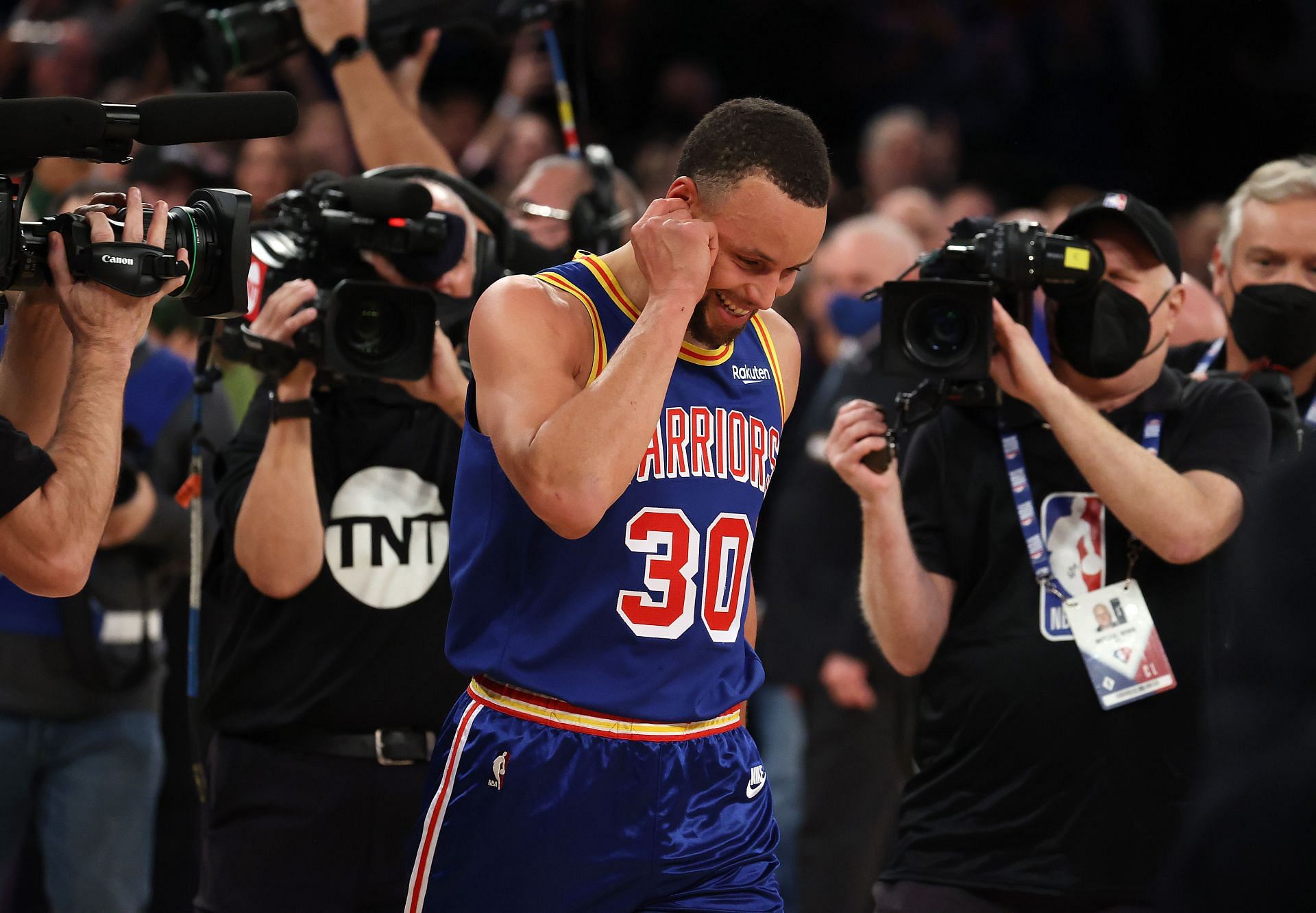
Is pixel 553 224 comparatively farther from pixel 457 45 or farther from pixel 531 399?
pixel 457 45

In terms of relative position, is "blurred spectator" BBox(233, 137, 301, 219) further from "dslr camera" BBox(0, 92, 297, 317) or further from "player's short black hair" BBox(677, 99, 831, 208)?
"player's short black hair" BBox(677, 99, 831, 208)

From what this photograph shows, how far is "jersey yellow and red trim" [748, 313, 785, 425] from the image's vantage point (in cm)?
305

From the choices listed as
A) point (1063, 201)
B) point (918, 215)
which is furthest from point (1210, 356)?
point (1063, 201)

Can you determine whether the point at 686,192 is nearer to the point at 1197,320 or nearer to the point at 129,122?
the point at 129,122

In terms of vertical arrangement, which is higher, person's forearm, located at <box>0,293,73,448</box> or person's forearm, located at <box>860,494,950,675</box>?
person's forearm, located at <box>0,293,73,448</box>

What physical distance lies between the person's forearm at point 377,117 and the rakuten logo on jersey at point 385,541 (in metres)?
1.33

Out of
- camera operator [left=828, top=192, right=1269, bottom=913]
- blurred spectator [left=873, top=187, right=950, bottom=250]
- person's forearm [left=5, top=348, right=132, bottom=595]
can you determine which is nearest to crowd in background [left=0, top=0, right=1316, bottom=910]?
blurred spectator [left=873, top=187, right=950, bottom=250]

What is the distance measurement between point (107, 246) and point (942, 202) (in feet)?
23.6

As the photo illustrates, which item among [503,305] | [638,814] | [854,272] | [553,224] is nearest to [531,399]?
[503,305]

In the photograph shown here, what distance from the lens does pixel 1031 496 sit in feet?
11.3

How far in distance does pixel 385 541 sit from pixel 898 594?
1098mm

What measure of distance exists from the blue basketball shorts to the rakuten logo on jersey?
77 cm

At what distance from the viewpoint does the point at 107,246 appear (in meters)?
2.65

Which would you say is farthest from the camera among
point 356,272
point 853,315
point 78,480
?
point 853,315
